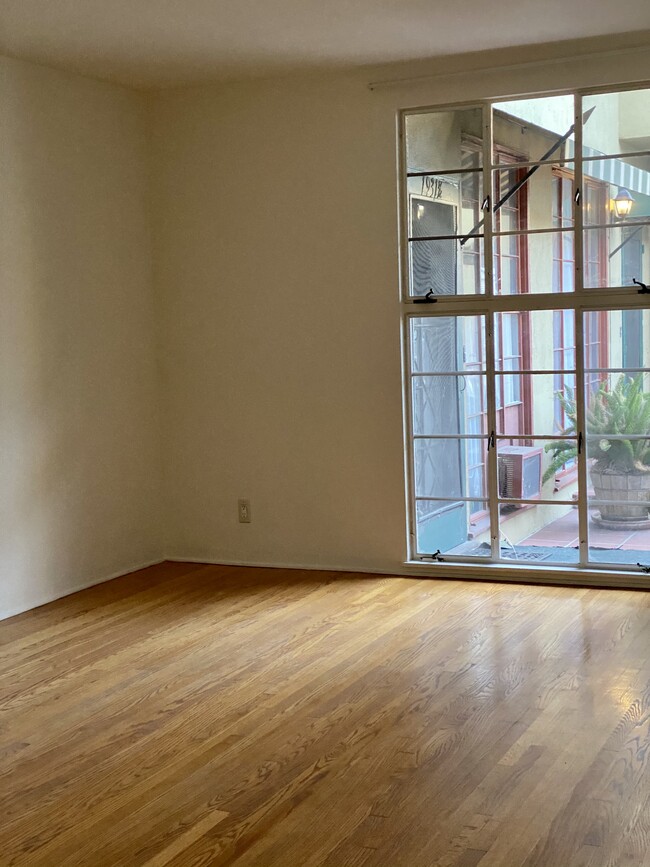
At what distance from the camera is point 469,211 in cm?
547

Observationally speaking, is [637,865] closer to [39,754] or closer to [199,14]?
[39,754]

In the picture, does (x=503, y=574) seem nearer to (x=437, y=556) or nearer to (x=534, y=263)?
(x=437, y=556)

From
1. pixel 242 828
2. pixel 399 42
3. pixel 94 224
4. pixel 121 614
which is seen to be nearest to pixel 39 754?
pixel 242 828

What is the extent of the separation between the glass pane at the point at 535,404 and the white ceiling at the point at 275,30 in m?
1.73

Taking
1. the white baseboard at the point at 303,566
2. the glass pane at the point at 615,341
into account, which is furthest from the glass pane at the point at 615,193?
the white baseboard at the point at 303,566

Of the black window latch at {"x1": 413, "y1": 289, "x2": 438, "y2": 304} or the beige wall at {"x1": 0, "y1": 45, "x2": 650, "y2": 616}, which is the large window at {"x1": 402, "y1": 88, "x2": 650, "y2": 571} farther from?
the beige wall at {"x1": 0, "y1": 45, "x2": 650, "y2": 616}

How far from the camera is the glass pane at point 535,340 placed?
533cm

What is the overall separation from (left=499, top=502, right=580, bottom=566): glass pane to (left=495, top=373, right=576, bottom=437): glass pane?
420mm

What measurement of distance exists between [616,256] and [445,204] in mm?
970

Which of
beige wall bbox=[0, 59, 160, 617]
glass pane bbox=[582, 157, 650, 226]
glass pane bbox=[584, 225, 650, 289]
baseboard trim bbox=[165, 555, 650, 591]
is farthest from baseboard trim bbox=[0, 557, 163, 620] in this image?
glass pane bbox=[582, 157, 650, 226]

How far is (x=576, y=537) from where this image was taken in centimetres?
541

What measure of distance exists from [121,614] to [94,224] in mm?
2210

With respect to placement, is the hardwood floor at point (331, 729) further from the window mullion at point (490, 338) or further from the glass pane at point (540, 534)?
the window mullion at point (490, 338)

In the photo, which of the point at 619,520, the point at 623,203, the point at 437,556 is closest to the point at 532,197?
the point at 623,203
